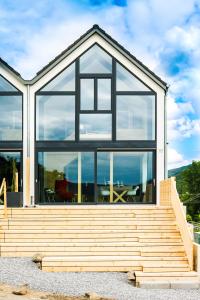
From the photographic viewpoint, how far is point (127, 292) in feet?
38.0

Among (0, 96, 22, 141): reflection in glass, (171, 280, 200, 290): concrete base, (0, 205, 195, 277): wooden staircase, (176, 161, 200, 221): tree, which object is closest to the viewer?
(171, 280, 200, 290): concrete base

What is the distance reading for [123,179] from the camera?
20.9m

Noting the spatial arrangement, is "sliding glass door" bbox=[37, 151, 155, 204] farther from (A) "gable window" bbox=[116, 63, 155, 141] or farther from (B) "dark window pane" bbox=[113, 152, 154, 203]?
(A) "gable window" bbox=[116, 63, 155, 141]

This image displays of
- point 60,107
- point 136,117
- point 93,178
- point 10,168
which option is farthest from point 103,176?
point 10,168

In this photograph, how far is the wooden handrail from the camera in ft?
47.1

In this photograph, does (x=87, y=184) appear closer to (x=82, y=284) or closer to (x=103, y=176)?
(x=103, y=176)

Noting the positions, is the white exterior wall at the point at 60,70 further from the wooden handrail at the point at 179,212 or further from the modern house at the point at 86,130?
the wooden handrail at the point at 179,212

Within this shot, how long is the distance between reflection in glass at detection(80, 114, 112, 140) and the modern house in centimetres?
4

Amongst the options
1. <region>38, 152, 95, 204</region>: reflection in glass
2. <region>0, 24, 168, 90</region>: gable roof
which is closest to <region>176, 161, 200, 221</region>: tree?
<region>0, 24, 168, 90</region>: gable roof

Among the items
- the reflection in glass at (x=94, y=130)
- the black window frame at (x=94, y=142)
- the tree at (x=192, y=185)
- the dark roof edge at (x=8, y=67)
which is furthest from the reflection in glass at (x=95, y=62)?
the tree at (x=192, y=185)

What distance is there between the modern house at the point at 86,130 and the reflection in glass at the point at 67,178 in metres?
0.04

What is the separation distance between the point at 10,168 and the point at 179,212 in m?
8.41

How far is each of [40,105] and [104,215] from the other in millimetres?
6662

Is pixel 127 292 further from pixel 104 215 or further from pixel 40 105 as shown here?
pixel 40 105
